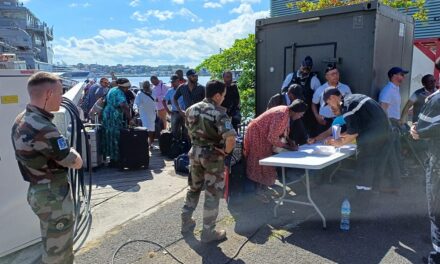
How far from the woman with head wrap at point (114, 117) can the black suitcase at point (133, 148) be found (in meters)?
0.17

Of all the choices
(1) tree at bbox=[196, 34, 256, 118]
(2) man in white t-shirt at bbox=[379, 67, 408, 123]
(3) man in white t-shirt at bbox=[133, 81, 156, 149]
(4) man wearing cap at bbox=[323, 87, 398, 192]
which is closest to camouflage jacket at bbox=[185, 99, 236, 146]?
(4) man wearing cap at bbox=[323, 87, 398, 192]

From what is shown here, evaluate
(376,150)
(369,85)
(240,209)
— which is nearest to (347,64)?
(369,85)

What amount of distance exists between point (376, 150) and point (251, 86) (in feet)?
21.2

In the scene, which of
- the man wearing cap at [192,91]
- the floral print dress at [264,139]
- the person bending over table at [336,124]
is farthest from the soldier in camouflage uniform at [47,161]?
the man wearing cap at [192,91]

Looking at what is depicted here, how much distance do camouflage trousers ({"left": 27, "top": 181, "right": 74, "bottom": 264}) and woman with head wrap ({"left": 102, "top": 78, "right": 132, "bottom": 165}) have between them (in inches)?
165

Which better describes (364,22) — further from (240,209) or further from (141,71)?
(141,71)

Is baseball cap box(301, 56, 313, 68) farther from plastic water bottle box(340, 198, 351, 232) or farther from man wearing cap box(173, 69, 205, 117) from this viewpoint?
plastic water bottle box(340, 198, 351, 232)

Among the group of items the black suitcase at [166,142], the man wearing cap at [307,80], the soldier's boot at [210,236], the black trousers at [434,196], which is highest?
the man wearing cap at [307,80]

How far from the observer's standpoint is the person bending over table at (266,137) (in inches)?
177

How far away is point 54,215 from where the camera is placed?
260 cm

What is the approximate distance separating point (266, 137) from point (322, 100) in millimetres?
1167

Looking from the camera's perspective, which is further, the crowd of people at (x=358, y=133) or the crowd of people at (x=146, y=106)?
the crowd of people at (x=146, y=106)

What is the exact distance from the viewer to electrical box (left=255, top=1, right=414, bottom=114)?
17.5 ft

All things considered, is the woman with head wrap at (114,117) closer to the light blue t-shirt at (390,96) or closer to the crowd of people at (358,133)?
the crowd of people at (358,133)
